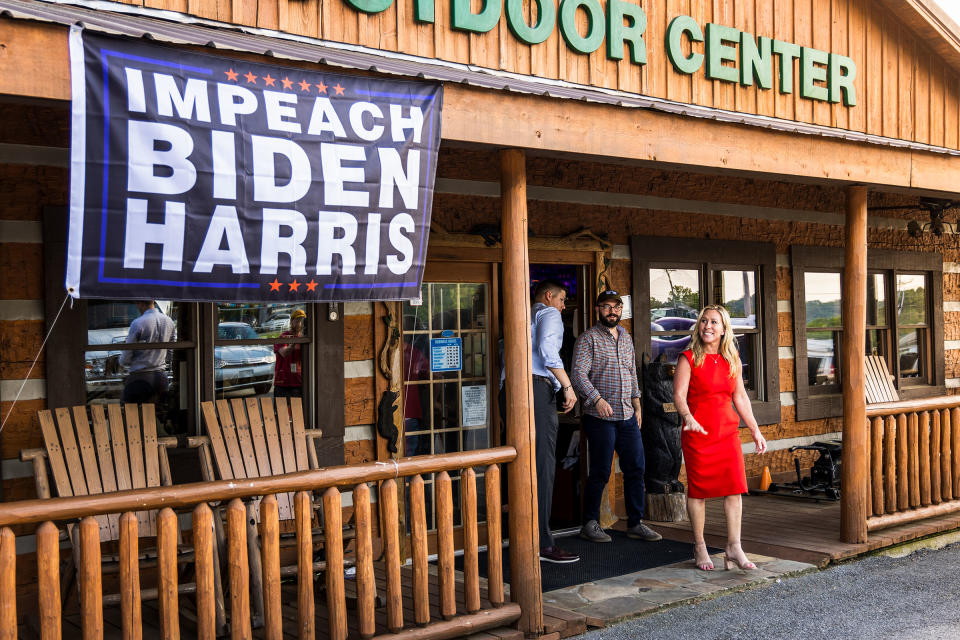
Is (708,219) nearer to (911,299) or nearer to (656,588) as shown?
(911,299)

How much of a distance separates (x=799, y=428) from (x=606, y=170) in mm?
3314

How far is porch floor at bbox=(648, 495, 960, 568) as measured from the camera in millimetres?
6332

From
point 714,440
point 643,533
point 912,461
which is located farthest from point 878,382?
point 714,440

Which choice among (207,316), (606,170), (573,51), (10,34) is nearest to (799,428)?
(606,170)

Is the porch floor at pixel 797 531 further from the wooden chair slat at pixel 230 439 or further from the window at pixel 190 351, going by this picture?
the wooden chair slat at pixel 230 439

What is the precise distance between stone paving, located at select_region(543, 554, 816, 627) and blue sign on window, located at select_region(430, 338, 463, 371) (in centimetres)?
175

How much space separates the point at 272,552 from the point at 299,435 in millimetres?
1369

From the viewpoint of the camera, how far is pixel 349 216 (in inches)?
161

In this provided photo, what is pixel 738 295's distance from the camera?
845cm

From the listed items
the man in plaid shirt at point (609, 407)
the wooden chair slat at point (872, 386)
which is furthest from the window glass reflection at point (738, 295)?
the man in plaid shirt at point (609, 407)

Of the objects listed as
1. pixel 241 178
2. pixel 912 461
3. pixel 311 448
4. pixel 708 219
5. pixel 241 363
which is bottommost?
pixel 912 461

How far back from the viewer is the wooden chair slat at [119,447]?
4.72 meters

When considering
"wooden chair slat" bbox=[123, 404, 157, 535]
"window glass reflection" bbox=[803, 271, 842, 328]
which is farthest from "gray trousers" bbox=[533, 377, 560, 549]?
"window glass reflection" bbox=[803, 271, 842, 328]

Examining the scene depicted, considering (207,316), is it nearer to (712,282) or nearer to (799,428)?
(712,282)
